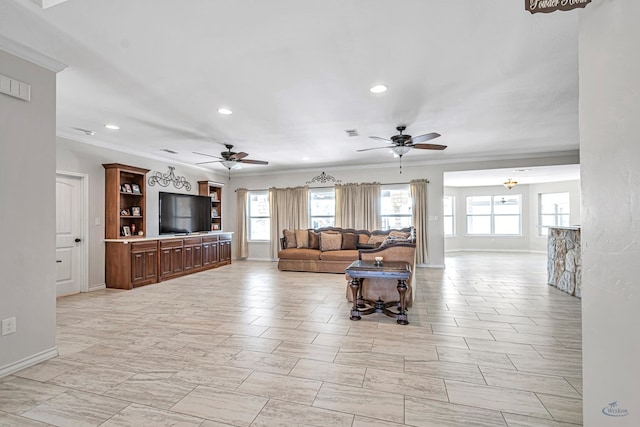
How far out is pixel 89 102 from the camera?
3.79 m

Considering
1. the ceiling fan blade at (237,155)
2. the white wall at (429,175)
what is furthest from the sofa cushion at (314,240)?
the ceiling fan blade at (237,155)

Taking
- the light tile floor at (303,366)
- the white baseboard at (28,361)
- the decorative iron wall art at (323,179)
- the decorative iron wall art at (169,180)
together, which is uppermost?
the decorative iron wall art at (323,179)

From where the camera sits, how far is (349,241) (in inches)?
306

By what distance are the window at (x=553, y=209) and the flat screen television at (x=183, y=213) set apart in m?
11.1

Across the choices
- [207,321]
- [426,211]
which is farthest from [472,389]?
[426,211]

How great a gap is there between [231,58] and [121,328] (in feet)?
10.5

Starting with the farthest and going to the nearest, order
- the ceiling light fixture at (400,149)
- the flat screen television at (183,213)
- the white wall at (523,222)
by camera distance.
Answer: the white wall at (523,222)
the flat screen television at (183,213)
the ceiling light fixture at (400,149)

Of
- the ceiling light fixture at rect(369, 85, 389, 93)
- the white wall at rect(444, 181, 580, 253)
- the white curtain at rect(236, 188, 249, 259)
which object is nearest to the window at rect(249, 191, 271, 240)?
the white curtain at rect(236, 188, 249, 259)

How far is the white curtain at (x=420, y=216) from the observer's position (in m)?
7.71

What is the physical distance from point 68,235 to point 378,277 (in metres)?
5.22

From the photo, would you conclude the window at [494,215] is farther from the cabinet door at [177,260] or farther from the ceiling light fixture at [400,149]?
the cabinet door at [177,260]

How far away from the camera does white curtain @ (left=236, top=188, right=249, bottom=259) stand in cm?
933

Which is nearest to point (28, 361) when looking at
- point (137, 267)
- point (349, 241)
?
point (137, 267)

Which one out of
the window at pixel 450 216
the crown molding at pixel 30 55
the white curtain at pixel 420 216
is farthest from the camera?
the window at pixel 450 216
